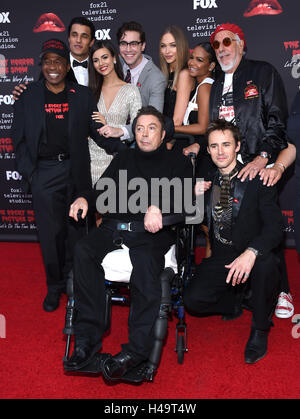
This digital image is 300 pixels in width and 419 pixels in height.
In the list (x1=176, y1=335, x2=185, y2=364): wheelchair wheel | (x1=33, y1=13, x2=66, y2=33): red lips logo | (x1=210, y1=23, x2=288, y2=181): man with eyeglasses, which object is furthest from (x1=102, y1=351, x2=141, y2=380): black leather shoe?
(x1=33, y1=13, x2=66, y2=33): red lips logo

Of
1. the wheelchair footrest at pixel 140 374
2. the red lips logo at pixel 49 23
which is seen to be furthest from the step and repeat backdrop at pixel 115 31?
the wheelchair footrest at pixel 140 374

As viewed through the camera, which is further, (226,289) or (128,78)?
(128,78)

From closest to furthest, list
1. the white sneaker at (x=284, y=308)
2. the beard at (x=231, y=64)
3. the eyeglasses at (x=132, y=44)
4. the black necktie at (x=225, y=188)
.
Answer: the black necktie at (x=225, y=188)
the beard at (x=231, y=64)
the white sneaker at (x=284, y=308)
the eyeglasses at (x=132, y=44)

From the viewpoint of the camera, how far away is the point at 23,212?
628 centimetres

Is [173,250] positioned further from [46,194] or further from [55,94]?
[55,94]

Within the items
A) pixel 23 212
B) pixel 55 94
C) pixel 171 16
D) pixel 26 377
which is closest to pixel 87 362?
pixel 26 377

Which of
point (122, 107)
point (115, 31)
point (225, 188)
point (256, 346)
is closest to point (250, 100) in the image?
point (225, 188)

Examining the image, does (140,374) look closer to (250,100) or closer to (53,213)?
(53,213)

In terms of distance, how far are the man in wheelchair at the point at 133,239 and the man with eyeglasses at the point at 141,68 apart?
26.9 inches

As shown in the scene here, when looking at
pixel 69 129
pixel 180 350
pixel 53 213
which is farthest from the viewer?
pixel 53 213

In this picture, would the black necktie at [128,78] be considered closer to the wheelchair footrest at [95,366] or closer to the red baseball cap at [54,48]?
the red baseball cap at [54,48]

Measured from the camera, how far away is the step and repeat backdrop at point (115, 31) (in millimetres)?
5305

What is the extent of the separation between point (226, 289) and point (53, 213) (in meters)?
1.64

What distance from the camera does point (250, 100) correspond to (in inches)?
131
